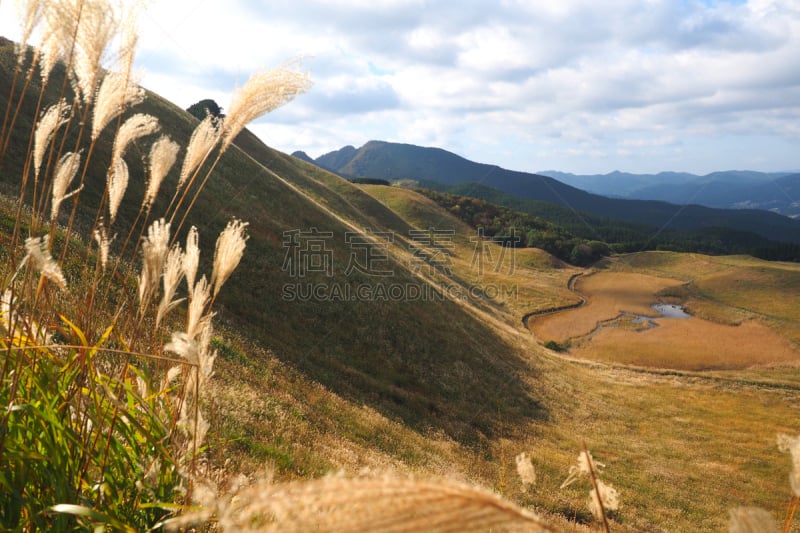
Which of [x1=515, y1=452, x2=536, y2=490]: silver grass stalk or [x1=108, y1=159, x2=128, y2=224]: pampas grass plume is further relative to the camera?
[x1=515, y1=452, x2=536, y2=490]: silver grass stalk

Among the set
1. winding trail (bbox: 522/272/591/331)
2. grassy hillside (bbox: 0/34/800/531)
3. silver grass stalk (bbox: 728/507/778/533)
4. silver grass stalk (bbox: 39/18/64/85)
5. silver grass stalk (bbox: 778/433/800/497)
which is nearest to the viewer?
silver grass stalk (bbox: 728/507/778/533)

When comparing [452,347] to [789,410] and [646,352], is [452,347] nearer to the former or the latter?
[789,410]

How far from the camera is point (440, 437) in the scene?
16719 mm

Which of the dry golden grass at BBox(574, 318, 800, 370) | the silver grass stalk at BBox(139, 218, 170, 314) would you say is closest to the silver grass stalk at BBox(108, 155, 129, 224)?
the silver grass stalk at BBox(139, 218, 170, 314)

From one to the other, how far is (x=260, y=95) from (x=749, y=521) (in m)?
3.86

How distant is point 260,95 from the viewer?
11.4 feet

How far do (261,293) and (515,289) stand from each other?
58784 millimetres

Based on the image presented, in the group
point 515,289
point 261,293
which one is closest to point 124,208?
point 261,293

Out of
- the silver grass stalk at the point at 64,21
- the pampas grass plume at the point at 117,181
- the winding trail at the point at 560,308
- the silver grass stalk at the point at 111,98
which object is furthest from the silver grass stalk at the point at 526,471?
the winding trail at the point at 560,308

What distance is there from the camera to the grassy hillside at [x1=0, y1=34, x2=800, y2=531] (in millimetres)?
11375

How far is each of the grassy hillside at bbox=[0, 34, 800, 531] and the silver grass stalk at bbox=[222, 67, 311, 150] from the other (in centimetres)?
254

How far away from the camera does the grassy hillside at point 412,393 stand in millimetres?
11375

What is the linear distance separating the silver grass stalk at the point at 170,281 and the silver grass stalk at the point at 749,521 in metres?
3.27

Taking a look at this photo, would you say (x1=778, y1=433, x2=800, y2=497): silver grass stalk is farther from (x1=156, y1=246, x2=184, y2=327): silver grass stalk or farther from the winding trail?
the winding trail
